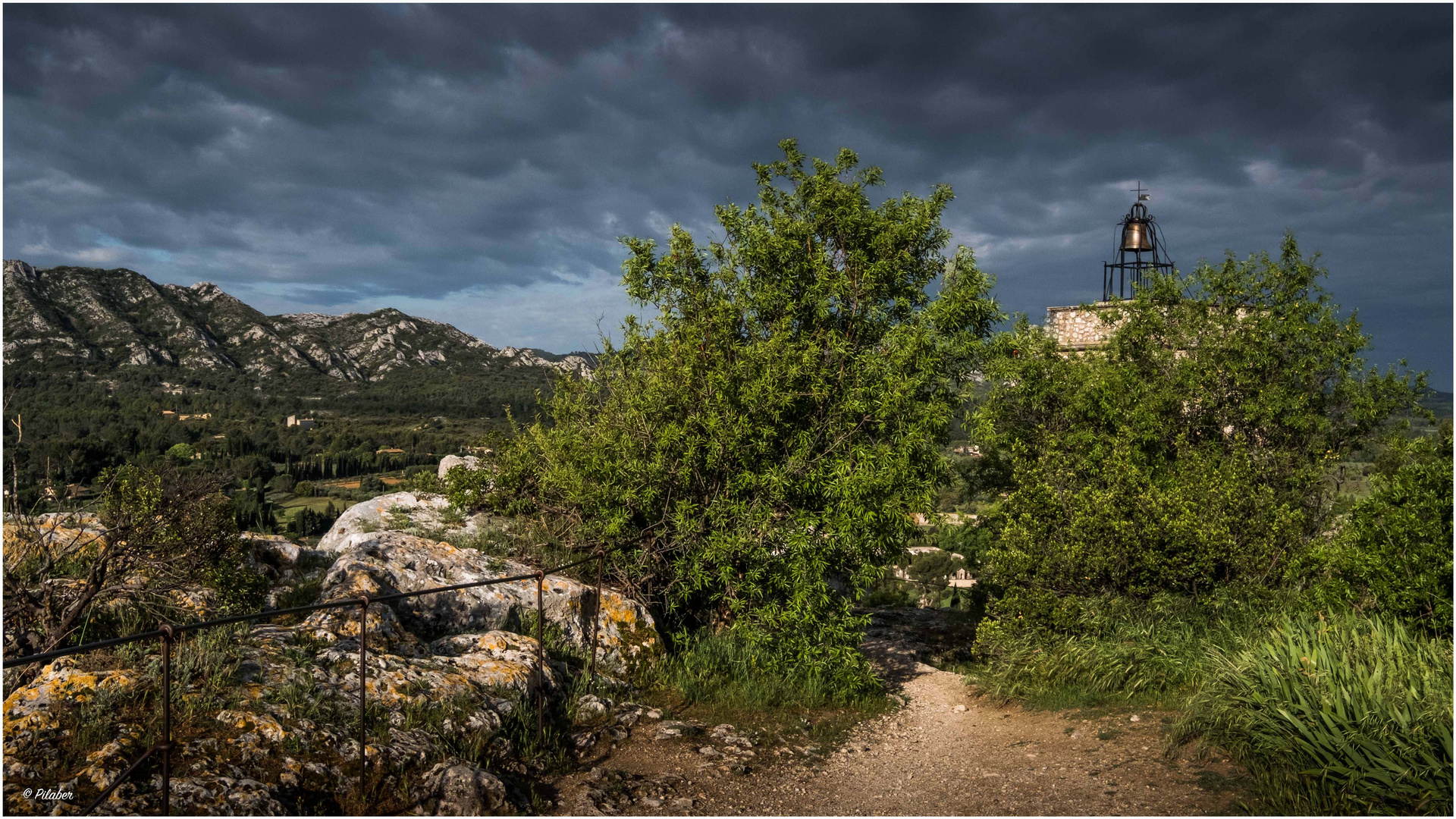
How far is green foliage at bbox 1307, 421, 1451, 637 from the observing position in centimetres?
662

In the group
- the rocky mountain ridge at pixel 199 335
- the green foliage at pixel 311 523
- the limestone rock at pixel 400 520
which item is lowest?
the green foliage at pixel 311 523

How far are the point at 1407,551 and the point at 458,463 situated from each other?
477 inches

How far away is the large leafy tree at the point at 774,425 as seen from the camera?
8.56 m

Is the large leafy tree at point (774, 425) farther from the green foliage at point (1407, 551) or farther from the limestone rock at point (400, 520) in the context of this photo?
the green foliage at point (1407, 551)

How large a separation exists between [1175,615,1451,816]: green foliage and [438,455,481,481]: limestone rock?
395 inches

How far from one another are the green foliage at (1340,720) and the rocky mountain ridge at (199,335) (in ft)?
399

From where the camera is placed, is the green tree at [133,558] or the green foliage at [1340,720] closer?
the green foliage at [1340,720]

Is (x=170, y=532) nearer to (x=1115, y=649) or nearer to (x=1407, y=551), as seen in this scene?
(x=1115, y=649)

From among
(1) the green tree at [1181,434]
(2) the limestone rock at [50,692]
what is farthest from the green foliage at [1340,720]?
(2) the limestone rock at [50,692]

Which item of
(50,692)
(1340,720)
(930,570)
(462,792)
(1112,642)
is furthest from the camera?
(930,570)

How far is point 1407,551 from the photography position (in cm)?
679

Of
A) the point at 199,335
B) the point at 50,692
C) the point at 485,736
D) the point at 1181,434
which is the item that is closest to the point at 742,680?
the point at 485,736

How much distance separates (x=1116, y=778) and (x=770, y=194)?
27.5ft

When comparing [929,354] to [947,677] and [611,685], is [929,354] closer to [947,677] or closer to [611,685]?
[947,677]
